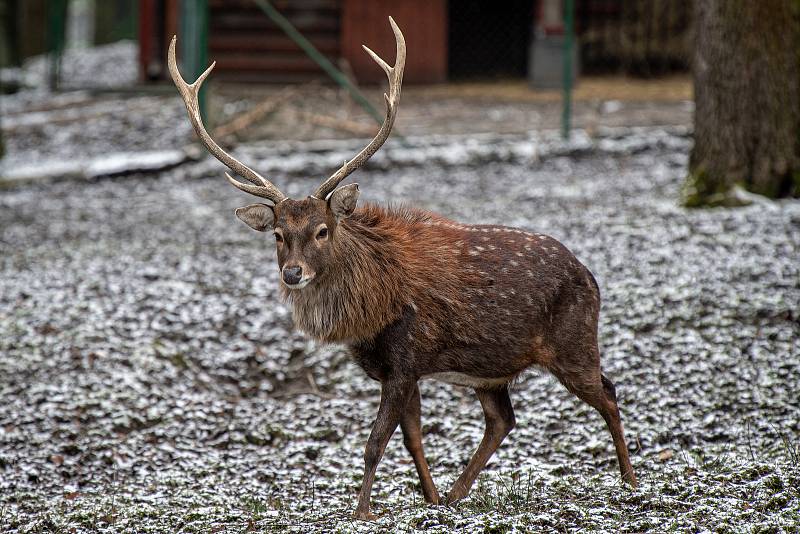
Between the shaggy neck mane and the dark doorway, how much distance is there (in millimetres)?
12466

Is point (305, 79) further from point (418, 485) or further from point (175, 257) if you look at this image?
point (418, 485)

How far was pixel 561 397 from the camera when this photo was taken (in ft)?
19.8

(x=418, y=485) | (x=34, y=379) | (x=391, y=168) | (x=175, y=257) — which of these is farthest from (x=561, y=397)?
(x=391, y=168)

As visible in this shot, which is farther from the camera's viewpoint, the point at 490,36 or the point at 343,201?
the point at 490,36

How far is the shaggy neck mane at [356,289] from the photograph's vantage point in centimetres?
453

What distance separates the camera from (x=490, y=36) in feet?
57.4

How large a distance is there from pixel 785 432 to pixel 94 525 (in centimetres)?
347

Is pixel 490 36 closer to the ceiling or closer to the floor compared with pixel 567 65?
closer to the floor

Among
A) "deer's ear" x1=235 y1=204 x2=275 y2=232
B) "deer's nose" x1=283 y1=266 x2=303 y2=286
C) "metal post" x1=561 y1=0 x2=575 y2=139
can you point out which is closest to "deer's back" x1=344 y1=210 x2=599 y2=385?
"deer's nose" x1=283 y1=266 x2=303 y2=286

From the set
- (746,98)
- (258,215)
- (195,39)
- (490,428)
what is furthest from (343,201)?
(195,39)

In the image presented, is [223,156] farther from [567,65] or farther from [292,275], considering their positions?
[567,65]

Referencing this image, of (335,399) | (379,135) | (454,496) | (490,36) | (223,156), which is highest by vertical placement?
(379,135)

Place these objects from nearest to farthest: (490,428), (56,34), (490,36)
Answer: (490,428) → (56,34) → (490,36)

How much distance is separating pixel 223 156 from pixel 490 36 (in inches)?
527
